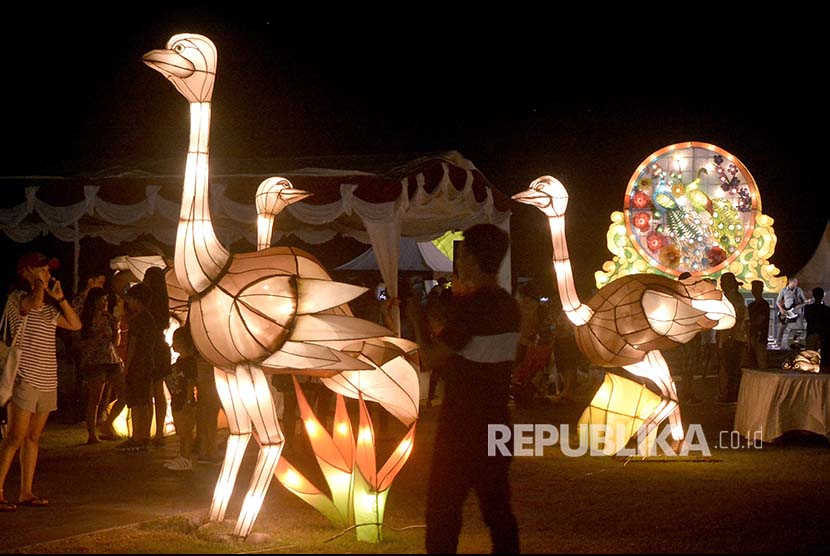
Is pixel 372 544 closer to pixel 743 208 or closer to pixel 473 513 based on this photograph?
pixel 473 513

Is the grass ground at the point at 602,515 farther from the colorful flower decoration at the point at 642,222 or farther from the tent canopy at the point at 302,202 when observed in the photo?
the colorful flower decoration at the point at 642,222

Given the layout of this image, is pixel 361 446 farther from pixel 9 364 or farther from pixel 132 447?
pixel 132 447

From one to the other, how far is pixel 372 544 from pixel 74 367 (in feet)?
26.7

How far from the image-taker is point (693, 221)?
25.5 metres

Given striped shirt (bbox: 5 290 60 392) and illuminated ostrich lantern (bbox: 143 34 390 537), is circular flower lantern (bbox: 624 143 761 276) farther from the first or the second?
illuminated ostrich lantern (bbox: 143 34 390 537)

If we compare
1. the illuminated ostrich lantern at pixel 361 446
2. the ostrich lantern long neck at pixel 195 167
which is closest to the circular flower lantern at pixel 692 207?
the illuminated ostrich lantern at pixel 361 446

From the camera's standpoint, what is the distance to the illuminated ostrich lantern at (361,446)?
739cm

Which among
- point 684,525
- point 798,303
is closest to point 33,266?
point 684,525

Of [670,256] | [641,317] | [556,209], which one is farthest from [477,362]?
[670,256]

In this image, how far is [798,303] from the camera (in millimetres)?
24562

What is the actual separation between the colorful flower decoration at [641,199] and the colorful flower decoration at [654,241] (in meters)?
0.69

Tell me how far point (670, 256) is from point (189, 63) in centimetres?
1955

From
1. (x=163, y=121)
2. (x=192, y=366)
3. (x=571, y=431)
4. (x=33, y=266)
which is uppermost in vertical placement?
(x=163, y=121)

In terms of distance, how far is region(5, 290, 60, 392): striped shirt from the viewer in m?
8.06
